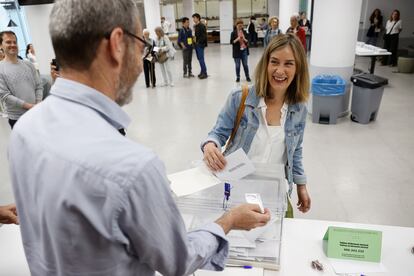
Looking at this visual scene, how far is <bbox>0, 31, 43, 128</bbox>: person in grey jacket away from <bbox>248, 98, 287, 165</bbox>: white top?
257 centimetres

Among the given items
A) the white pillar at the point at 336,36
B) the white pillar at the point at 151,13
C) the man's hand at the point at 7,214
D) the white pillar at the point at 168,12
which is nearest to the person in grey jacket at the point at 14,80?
the man's hand at the point at 7,214

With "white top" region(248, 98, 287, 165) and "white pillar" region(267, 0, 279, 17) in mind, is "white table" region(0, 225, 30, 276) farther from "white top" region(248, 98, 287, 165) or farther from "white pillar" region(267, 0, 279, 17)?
"white pillar" region(267, 0, 279, 17)

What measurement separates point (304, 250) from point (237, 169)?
47 cm

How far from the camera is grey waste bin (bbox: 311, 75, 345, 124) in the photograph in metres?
4.86

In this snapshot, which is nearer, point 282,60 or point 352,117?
point 282,60

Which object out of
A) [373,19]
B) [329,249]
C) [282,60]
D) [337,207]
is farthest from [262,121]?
[373,19]

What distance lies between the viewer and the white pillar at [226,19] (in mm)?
15125

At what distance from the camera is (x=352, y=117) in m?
5.18

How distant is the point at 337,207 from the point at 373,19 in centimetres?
913

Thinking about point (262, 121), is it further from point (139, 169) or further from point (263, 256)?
point (139, 169)

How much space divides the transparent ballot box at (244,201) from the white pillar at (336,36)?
13.1 ft

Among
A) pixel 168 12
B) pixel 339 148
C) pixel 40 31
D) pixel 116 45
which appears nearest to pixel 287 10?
pixel 168 12

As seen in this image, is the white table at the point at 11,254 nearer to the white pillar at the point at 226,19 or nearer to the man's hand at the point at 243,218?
the man's hand at the point at 243,218

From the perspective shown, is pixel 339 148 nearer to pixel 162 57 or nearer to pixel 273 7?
pixel 162 57
